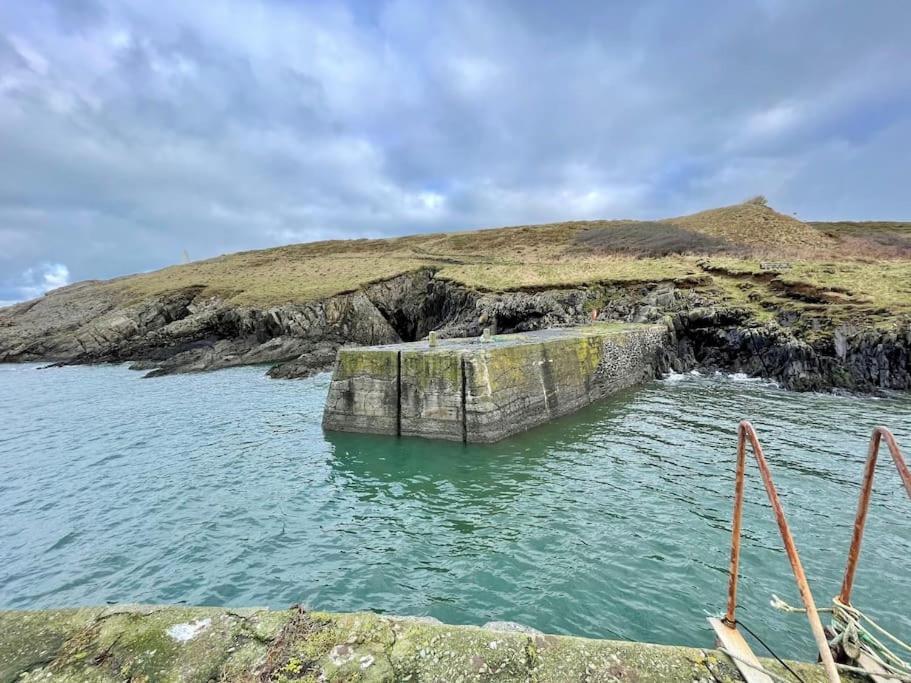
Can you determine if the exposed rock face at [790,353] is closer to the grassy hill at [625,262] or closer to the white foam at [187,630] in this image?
the grassy hill at [625,262]

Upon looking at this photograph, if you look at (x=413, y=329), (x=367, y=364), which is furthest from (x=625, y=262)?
(x=367, y=364)

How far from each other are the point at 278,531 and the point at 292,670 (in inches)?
265

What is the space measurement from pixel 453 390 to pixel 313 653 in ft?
38.3

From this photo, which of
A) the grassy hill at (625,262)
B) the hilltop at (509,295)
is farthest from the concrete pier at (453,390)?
the grassy hill at (625,262)

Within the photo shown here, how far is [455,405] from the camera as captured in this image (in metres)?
15.5

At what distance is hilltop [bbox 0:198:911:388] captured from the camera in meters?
28.7

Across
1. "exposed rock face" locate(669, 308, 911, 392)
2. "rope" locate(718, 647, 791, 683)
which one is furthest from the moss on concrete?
"exposed rock face" locate(669, 308, 911, 392)

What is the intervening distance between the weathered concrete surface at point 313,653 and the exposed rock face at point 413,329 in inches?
960

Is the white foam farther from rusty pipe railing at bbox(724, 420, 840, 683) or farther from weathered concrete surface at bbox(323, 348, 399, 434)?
weathered concrete surface at bbox(323, 348, 399, 434)

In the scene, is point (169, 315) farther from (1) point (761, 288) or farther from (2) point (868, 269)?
(2) point (868, 269)

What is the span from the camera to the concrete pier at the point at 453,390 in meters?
15.4

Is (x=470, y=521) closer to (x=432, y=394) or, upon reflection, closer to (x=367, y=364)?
(x=432, y=394)

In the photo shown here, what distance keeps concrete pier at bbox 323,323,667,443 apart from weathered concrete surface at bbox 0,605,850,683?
10.9 m

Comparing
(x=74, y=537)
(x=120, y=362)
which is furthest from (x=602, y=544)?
(x=120, y=362)
